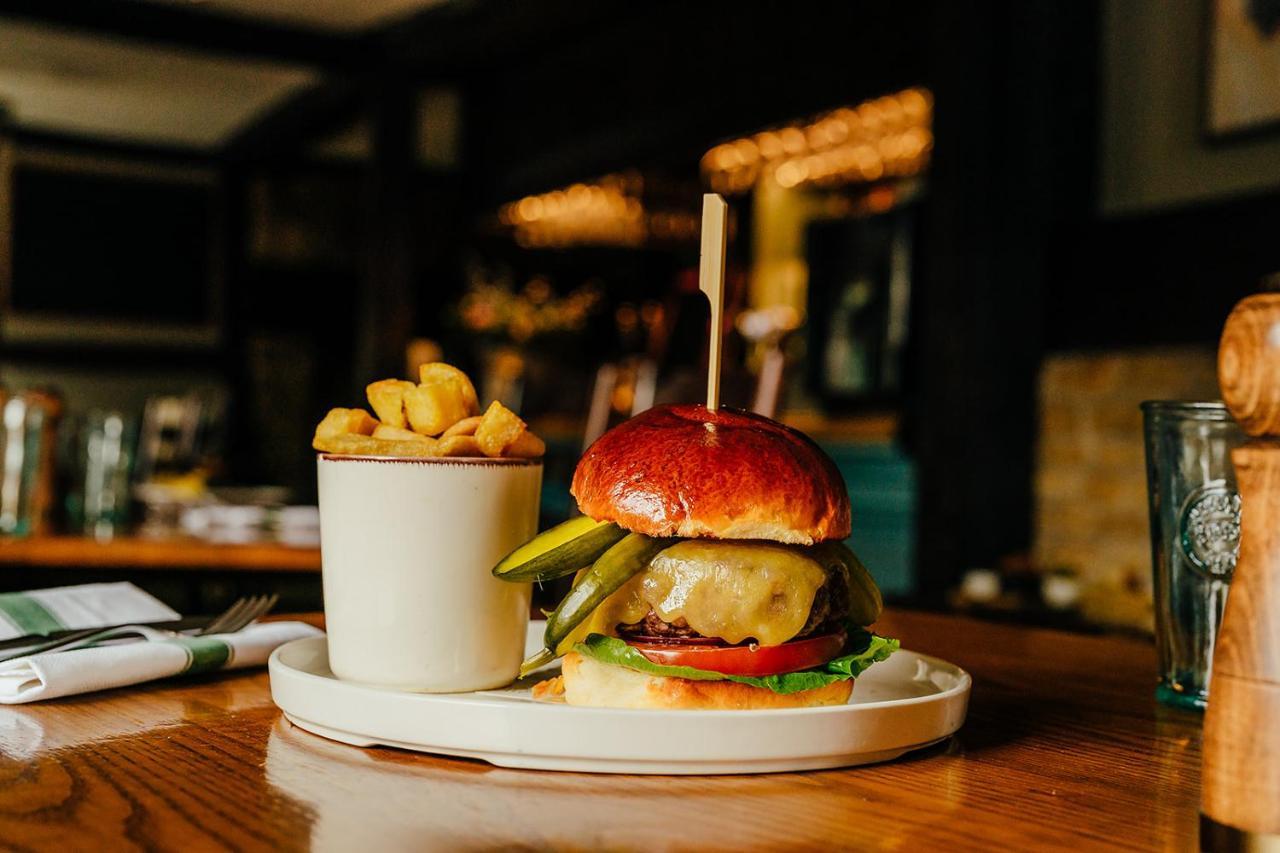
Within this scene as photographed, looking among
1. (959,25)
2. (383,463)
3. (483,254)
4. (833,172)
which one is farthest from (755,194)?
(383,463)

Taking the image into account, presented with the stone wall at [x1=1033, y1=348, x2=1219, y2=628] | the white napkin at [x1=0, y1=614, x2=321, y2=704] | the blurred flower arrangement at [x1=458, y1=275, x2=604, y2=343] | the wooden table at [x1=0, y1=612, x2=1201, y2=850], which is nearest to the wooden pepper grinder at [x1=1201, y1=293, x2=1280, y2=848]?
the wooden table at [x1=0, y1=612, x2=1201, y2=850]

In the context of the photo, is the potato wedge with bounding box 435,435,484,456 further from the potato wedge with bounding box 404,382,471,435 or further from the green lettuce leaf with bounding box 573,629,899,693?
the green lettuce leaf with bounding box 573,629,899,693

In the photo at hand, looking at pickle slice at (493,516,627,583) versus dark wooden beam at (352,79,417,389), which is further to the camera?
dark wooden beam at (352,79,417,389)

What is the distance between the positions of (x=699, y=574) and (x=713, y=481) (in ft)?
0.18

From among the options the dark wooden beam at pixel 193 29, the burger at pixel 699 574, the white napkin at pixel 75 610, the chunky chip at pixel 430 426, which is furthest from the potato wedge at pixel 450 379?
the dark wooden beam at pixel 193 29

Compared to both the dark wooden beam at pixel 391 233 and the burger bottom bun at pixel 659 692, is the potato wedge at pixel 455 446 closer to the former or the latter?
the burger bottom bun at pixel 659 692

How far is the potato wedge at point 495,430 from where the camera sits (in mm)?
794

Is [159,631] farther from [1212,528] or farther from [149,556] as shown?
[149,556]

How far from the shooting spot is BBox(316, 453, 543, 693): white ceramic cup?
78 cm

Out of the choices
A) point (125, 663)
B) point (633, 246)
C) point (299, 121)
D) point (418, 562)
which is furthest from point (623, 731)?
point (633, 246)

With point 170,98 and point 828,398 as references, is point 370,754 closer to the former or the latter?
point 828,398

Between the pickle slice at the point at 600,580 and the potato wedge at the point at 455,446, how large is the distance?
105 millimetres

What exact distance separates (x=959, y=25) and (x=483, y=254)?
24.4ft

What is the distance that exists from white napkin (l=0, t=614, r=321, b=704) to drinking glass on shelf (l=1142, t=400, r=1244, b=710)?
0.66m
